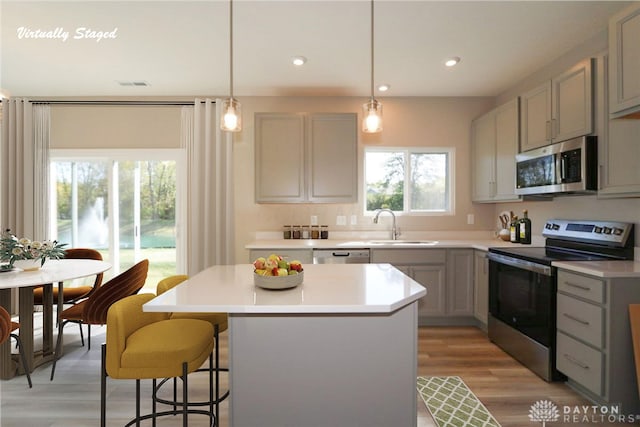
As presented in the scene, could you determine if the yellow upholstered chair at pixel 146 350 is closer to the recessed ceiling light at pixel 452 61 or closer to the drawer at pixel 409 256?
the drawer at pixel 409 256

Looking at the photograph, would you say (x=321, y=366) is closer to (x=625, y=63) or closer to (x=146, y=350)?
(x=146, y=350)

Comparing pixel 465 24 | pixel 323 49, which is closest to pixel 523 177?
pixel 465 24

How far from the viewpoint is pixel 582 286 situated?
7.54ft

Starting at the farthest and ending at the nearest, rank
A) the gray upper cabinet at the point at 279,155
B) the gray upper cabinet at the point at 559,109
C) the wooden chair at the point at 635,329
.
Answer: the gray upper cabinet at the point at 279,155
the gray upper cabinet at the point at 559,109
the wooden chair at the point at 635,329

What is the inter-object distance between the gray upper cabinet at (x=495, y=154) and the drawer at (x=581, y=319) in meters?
1.28

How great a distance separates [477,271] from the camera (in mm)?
3691

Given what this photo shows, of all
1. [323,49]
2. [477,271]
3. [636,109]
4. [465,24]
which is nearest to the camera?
[636,109]

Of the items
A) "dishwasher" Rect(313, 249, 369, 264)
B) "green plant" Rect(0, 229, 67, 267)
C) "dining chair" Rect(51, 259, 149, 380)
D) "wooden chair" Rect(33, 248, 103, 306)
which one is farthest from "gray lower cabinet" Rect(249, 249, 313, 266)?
"green plant" Rect(0, 229, 67, 267)

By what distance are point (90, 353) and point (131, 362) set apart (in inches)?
82.3

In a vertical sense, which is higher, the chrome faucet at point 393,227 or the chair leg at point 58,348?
the chrome faucet at point 393,227

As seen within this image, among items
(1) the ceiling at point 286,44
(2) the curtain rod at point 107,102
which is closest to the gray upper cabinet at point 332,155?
(1) the ceiling at point 286,44

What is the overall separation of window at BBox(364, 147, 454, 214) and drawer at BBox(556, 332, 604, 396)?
7.09 feet

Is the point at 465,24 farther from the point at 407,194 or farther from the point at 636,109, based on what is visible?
the point at 407,194

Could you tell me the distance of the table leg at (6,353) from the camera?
8.51 ft
